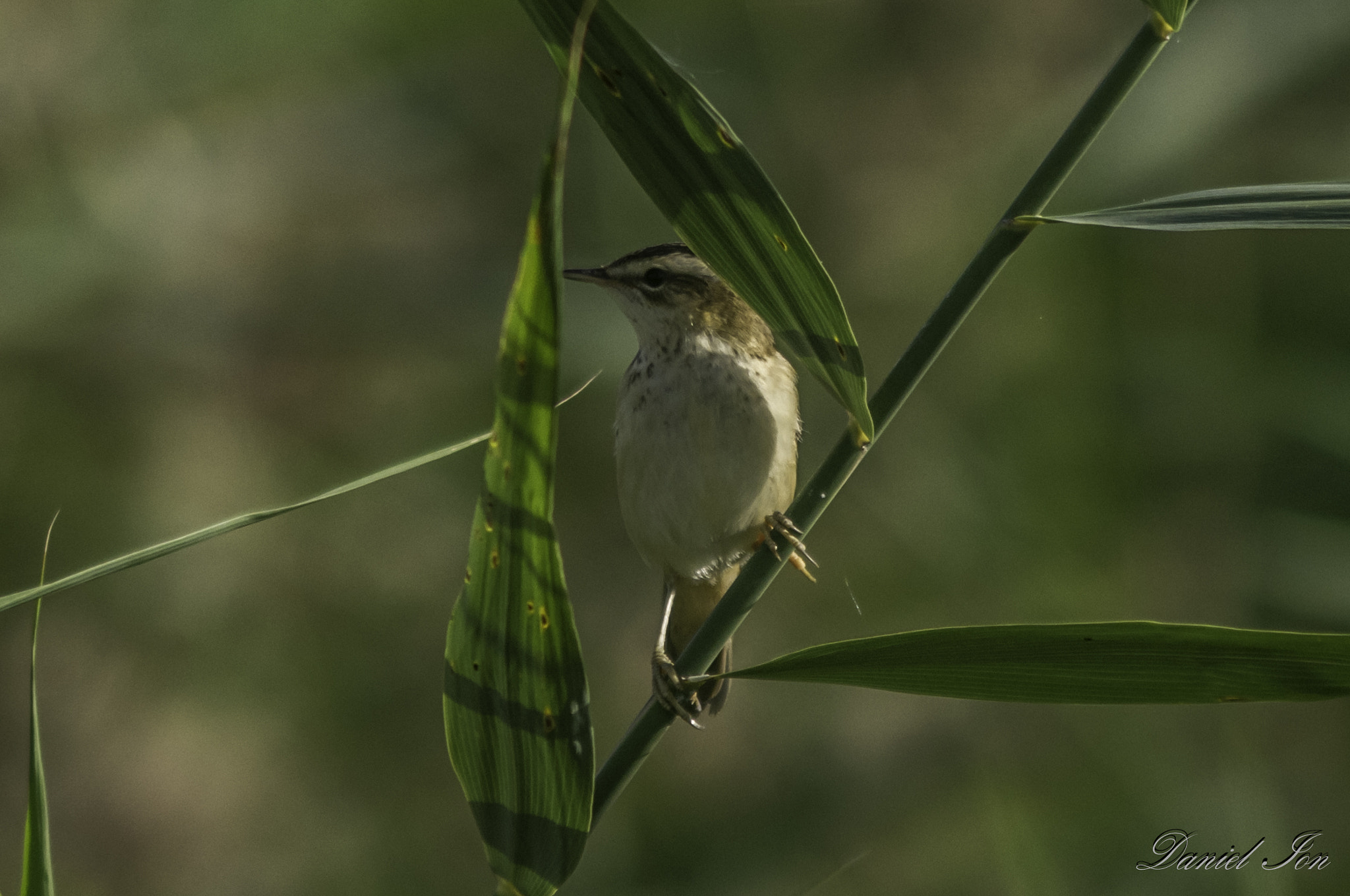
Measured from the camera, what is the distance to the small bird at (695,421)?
2.18 m

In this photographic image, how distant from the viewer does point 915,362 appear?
106cm

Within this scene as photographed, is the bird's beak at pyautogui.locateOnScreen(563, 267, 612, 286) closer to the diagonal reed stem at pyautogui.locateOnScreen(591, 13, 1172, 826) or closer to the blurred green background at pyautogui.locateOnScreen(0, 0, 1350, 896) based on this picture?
the blurred green background at pyautogui.locateOnScreen(0, 0, 1350, 896)

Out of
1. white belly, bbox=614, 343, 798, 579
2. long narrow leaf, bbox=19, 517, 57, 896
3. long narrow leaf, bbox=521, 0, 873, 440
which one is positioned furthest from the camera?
white belly, bbox=614, 343, 798, 579

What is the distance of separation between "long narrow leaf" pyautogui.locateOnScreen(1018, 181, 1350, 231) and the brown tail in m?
1.59

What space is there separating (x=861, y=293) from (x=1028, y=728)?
1.38 m

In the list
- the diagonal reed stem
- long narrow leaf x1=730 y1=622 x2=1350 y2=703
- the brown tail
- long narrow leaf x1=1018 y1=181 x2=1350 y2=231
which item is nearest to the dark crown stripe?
the brown tail

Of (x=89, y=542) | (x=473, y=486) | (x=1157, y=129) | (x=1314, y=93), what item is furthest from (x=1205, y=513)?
(x=89, y=542)

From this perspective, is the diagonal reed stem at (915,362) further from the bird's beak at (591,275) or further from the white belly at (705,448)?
the bird's beak at (591,275)

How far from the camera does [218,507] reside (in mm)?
4059

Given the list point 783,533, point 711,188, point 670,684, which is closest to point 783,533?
point 783,533

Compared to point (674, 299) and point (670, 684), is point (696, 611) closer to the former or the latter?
point (674, 299)

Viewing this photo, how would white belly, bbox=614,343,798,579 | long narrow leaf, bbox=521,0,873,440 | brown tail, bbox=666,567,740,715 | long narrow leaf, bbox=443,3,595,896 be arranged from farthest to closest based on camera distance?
brown tail, bbox=666,567,740,715
white belly, bbox=614,343,798,579
long narrow leaf, bbox=521,0,873,440
long narrow leaf, bbox=443,3,595,896

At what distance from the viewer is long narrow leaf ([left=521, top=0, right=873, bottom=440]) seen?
3.02 ft

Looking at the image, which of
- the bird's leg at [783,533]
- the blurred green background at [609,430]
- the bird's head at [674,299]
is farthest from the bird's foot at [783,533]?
the blurred green background at [609,430]
